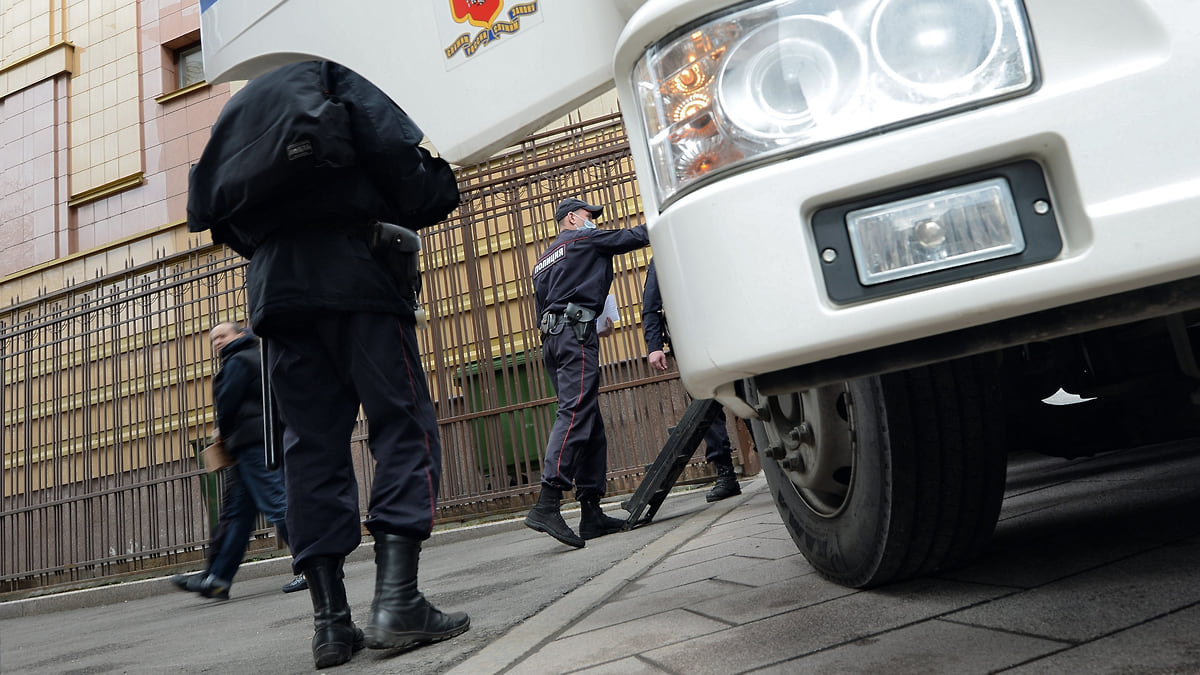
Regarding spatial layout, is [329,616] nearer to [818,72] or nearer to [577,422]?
[818,72]

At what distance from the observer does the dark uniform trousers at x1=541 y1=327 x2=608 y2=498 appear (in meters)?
4.34

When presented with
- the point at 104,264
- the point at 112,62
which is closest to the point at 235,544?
the point at 104,264

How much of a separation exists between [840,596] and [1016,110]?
3.84 feet

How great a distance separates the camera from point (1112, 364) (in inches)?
75.4

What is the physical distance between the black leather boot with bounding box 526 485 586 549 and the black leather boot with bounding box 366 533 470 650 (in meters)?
1.89

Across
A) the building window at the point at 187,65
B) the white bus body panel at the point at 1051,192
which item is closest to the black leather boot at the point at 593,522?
the white bus body panel at the point at 1051,192

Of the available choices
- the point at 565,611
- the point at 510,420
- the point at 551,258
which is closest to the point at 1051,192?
the point at 565,611

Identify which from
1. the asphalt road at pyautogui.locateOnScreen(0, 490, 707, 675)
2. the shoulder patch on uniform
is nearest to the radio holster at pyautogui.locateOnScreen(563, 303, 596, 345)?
the shoulder patch on uniform

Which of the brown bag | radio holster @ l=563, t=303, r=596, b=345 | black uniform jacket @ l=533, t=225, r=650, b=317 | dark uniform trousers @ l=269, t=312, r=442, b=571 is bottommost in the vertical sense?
dark uniform trousers @ l=269, t=312, r=442, b=571

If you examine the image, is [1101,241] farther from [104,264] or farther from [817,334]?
[104,264]

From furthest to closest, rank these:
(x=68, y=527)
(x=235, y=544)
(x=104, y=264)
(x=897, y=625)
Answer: (x=104, y=264), (x=68, y=527), (x=235, y=544), (x=897, y=625)

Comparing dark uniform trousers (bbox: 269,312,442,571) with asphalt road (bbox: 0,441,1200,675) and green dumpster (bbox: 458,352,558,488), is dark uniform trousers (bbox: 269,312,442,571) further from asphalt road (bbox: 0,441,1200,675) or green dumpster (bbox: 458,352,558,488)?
green dumpster (bbox: 458,352,558,488)

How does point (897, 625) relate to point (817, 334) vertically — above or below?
below

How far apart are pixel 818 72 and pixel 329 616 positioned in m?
1.76
